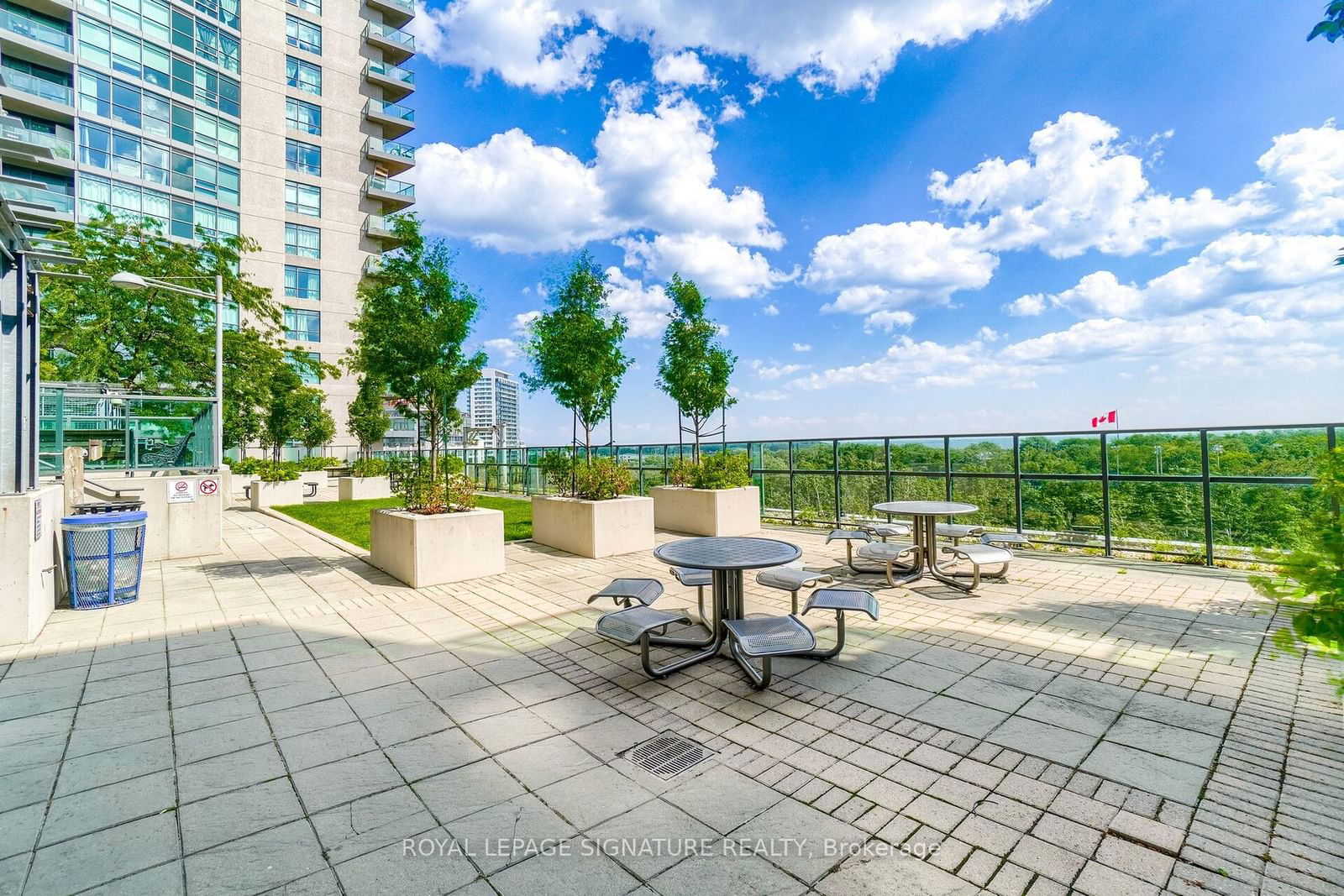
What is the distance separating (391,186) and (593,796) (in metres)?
40.5

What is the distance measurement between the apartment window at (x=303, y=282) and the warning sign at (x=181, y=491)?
27.1 m

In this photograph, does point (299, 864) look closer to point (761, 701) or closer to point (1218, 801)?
point (761, 701)

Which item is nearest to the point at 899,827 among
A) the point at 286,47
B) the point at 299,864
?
the point at 299,864

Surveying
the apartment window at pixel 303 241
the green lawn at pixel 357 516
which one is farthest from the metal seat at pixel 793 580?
the apartment window at pixel 303 241

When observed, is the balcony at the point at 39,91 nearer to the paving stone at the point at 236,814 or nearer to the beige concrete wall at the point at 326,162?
the beige concrete wall at the point at 326,162

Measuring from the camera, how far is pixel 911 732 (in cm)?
295

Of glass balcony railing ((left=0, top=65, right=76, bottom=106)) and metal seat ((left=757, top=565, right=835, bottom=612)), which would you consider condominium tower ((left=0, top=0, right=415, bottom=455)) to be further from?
metal seat ((left=757, top=565, right=835, bottom=612))

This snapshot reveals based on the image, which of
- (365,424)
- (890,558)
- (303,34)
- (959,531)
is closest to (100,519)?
(890,558)

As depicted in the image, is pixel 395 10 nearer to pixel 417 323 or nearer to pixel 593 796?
pixel 417 323

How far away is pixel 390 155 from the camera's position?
1353 inches

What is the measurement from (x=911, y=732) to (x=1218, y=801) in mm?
1177

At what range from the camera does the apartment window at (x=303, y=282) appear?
30531 millimetres

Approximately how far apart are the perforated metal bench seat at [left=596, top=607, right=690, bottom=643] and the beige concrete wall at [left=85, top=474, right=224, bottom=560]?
7.94 meters

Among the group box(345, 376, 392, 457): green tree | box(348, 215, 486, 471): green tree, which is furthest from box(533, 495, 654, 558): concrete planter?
box(345, 376, 392, 457): green tree
